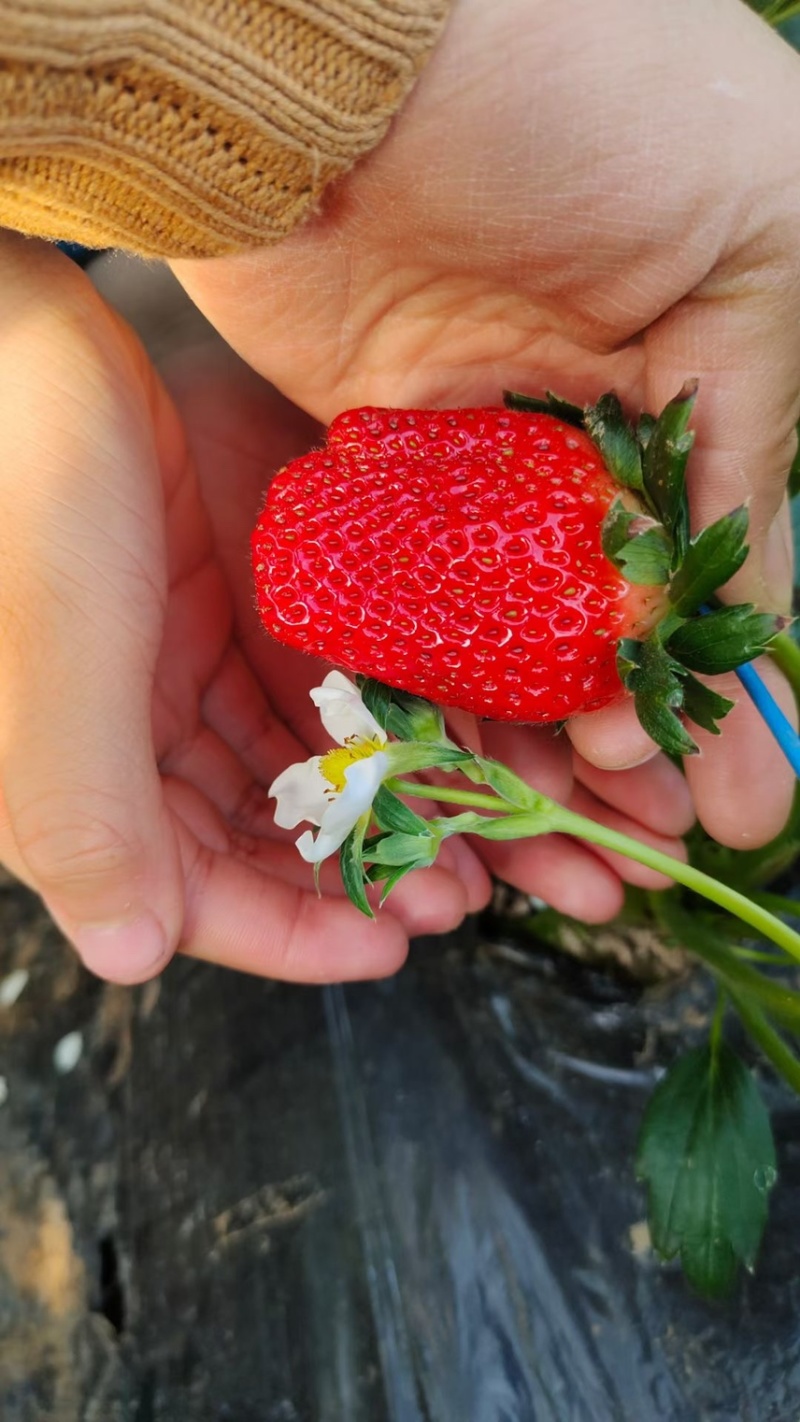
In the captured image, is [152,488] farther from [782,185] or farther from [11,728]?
[782,185]

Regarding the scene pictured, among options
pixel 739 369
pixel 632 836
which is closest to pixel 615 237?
pixel 739 369

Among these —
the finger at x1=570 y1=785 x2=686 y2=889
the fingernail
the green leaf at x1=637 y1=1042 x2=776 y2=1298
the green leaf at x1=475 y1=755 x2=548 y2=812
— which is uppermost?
the green leaf at x1=475 y1=755 x2=548 y2=812

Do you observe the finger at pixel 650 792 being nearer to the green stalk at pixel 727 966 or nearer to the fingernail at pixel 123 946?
the green stalk at pixel 727 966

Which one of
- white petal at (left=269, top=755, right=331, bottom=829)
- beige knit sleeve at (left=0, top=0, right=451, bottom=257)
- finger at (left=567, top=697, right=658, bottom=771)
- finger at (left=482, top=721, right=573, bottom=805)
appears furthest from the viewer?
finger at (left=482, top=721, right=573, bottom=805)

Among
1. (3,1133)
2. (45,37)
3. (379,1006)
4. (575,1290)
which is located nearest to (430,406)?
(45,37)

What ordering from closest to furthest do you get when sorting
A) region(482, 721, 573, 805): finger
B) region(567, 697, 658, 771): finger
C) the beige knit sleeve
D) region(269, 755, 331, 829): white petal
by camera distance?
the beige knit sleeve → region(269, 755, 331, 829): white petal → region(567, 697, 658, 771): finger → region(482, 721, 573, 805): finger

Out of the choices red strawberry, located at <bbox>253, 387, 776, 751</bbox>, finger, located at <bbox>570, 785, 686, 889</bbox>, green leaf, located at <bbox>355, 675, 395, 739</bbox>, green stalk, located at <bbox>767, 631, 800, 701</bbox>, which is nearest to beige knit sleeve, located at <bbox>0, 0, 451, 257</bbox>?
red strawberry, located at <bbox>253, 387, 776, 751</bbox>

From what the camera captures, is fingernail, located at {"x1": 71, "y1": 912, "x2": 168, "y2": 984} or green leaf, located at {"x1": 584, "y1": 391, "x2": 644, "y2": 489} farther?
fingernail, located at {"x1": 71, "y1": 912, "x2": 168, "y2": 984}

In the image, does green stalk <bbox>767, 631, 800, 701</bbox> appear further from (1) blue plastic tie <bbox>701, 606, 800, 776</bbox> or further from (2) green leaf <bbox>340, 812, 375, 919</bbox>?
(2) green leaf <bbox>340, 812, 375, 919</bbox>
